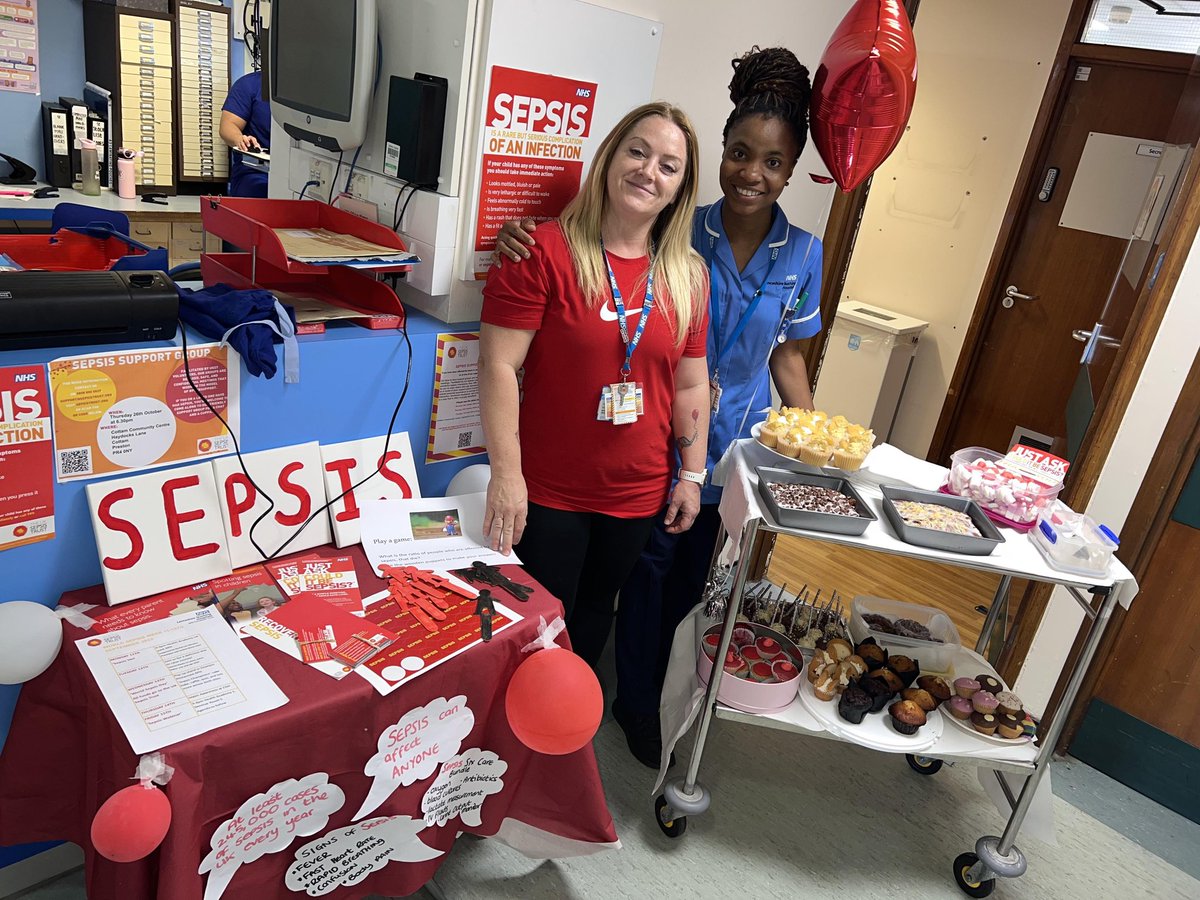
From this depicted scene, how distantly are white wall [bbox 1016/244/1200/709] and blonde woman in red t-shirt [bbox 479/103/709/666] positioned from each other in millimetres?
1237

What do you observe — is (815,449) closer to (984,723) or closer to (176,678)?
(984,723)

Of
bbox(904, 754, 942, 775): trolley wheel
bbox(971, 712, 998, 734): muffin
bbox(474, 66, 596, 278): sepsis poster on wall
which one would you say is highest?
bbox(474, 66, 596, 278): sepsis poster on wall

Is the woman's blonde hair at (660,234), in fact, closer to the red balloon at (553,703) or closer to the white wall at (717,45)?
the white wall at (717,45)

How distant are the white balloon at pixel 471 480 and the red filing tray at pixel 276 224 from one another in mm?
463

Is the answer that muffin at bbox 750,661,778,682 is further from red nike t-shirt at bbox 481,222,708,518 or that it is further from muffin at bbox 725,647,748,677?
red nike t-shirt at bbox 481,222,708,518

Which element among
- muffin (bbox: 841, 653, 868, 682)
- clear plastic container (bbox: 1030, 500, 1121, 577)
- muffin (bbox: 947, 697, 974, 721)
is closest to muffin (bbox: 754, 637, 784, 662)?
muffin (bbox: 841, 653, 868, 682)

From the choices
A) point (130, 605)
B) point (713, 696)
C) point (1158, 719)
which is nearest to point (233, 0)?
A: point (130, 605)

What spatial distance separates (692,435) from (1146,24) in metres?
3.25

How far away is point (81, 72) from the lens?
387cm

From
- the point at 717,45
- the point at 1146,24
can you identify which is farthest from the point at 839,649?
the point at 1146,24

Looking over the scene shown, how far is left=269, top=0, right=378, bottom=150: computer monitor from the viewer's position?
1.83 m

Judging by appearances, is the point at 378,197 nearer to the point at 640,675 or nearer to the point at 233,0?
the point at 640,675

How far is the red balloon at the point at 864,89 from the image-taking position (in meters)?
1.81

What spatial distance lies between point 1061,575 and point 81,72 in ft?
14.2
